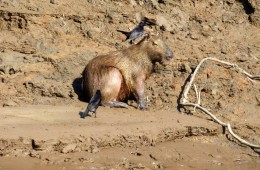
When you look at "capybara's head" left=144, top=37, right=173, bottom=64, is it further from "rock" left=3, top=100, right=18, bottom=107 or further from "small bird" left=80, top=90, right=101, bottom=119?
"rock" left=3, top=100, right=18, bottom=107

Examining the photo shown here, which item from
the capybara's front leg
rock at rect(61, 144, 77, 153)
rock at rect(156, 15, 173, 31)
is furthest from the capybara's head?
rock at rect(61, 144, 77, 153)

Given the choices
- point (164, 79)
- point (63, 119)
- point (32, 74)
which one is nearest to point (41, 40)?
point (32, 74)

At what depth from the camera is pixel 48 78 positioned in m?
9.61

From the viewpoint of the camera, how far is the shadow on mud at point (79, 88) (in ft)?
30.3

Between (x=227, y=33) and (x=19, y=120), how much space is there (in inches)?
217

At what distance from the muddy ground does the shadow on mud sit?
2 centimetres

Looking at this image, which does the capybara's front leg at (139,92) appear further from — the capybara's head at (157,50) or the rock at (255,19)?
the rock at (255,19)

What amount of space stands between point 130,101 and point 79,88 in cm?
85

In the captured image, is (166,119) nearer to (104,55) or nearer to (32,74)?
(104,55)

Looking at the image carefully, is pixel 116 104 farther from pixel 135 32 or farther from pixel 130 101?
pixel 135 32

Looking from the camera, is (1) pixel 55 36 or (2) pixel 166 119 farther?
(1) pixel 55 36

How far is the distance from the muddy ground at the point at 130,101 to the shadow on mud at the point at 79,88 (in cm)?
2

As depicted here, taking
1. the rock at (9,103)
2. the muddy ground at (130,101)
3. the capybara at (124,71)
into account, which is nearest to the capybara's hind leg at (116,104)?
the capybara at (124,71)

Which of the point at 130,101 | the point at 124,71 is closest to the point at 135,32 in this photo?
the point at 124,71
